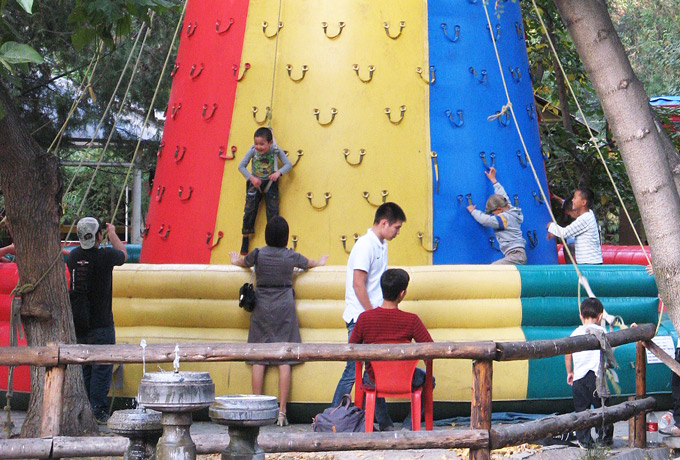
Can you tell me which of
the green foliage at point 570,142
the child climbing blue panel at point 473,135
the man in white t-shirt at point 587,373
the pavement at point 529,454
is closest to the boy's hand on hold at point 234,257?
the child climbing blue panel at point 473,135

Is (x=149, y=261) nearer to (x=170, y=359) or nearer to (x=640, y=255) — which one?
(x=170, y=359)

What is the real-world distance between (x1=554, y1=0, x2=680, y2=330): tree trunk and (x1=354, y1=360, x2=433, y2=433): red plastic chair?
159 centimetres

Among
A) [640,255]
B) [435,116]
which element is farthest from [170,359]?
[640,255]

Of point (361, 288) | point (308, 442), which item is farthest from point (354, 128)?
point (308, 442)

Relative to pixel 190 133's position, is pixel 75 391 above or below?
below

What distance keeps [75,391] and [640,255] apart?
23.2ft

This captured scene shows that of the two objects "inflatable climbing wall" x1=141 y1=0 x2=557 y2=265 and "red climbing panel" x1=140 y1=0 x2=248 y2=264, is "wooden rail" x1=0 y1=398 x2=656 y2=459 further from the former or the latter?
"red climbing panel" x1=140 y1=0 x2=248 y2=264

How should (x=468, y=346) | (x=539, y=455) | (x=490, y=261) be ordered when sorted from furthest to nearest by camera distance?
(x=490, y=261) < (x=539, y=455) < (x=468, y=346)

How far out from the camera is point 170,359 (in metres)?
4.80

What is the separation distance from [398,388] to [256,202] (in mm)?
2812

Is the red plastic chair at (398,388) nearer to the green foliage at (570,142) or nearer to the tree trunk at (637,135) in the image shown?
the tree trunk at (637,135)

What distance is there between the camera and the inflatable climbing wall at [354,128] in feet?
26.6

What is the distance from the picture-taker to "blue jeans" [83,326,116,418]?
7188 mm

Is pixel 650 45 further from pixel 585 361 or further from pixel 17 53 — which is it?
pixel 17 53
